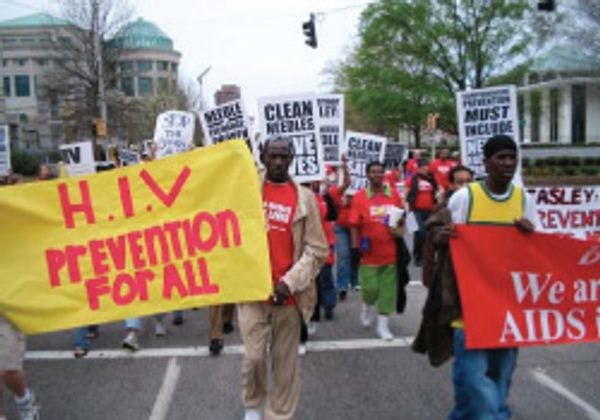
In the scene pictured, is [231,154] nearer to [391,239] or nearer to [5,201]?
[5,201]

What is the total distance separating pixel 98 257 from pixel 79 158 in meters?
7.89

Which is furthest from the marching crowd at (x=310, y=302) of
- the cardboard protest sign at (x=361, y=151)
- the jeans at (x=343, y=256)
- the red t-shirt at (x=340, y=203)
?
the cardboard protest sign at (x=361, y=151)

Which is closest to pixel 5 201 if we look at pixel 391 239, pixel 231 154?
pixel 231 154

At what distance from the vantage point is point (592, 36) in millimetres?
35469

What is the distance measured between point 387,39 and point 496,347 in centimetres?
4339

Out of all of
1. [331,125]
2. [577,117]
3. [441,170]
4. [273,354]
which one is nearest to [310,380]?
[273,354]

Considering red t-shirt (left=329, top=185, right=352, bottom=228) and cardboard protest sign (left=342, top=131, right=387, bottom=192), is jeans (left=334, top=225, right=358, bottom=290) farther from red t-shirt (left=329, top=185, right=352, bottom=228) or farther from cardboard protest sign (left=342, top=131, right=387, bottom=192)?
cardboard protest sign (left=342, top=131, right=387, bottom=192)

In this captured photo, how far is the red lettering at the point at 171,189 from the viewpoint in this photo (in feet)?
14.9

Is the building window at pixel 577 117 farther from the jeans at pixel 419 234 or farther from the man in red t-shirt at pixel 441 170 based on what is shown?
the jeans at pixel 419 234

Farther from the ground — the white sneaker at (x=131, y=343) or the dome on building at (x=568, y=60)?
the dome on building at (x=568, y=60)

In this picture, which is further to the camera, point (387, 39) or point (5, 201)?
point (387, 39)

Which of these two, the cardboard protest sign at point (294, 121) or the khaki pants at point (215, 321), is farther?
the cardboard protest sign at point (294, 121)

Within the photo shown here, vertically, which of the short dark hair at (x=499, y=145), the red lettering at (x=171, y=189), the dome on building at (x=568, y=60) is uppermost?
the dome on building at (x=568, y=60)

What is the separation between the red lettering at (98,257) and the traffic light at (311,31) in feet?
52.8
